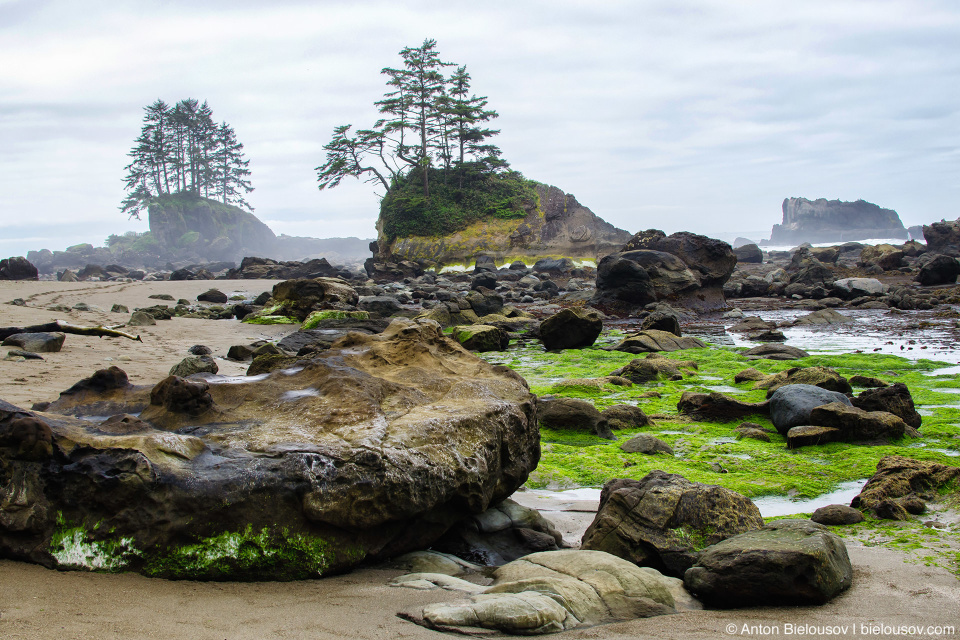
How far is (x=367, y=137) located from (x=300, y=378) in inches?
1765

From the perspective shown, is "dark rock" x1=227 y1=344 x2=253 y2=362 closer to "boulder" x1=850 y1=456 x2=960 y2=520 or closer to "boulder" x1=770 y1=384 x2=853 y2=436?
"boulder" x1=770 y1=384 x2=853 y2=436

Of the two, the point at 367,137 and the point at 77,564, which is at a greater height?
the point at 367,137

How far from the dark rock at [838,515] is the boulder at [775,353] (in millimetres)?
7448

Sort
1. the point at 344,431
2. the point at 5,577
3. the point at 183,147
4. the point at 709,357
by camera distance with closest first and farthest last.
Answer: the point at 5,577, the point at 344,431, the point at 709,357, the point at 183,147

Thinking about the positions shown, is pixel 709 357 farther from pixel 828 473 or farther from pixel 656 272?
pixel 656 272

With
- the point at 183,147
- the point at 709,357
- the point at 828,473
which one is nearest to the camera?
the point at 828,473

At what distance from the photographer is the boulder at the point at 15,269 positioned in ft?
91.4

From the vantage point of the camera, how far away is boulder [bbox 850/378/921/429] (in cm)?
637

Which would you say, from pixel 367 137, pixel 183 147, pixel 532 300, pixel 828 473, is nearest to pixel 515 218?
pixel 367 137

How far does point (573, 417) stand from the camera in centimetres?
668

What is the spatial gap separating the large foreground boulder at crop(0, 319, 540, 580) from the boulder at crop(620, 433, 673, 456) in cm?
218

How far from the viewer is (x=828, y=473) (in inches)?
203

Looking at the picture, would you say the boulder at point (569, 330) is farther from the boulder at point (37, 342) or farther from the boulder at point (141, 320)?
the boulder at point (37, 342)

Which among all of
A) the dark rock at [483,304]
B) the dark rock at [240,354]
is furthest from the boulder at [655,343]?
the dark rock at [240,354]
